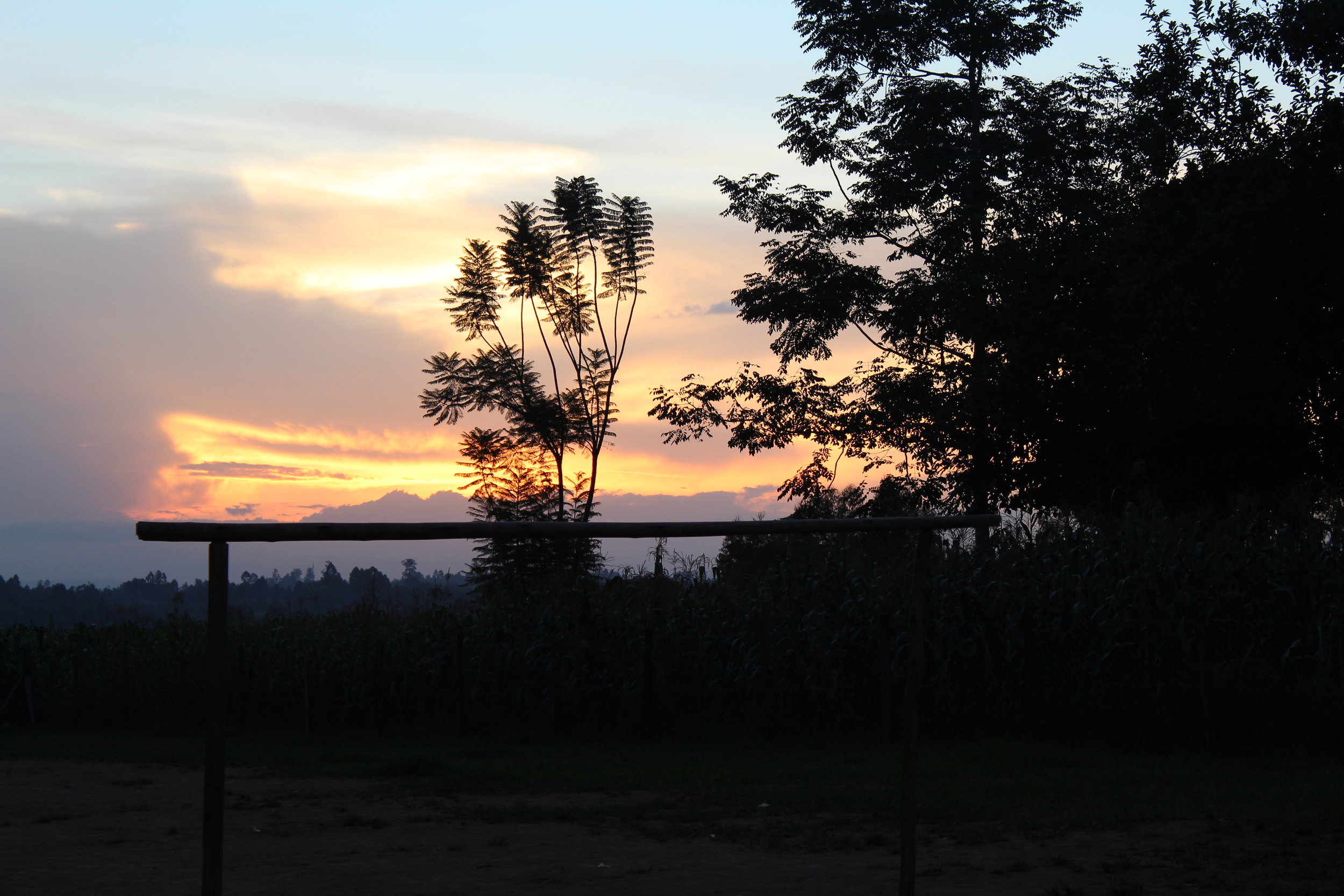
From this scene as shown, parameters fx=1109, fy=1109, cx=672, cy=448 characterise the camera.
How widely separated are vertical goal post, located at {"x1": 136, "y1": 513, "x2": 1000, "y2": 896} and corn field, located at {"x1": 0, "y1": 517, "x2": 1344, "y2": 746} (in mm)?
7934

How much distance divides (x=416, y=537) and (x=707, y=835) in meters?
4.80

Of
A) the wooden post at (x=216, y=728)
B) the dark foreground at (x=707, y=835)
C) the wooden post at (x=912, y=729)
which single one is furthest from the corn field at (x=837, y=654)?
the wooden post at (x=216, y=728)

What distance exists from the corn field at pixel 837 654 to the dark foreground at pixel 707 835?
135 centimetres

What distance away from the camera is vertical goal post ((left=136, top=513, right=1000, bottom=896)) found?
5109mm

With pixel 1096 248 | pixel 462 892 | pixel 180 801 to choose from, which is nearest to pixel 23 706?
pixel 180 801

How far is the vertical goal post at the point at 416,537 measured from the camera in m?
5.11

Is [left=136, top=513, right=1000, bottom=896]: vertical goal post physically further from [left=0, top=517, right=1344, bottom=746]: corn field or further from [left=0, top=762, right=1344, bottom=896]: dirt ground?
[left=0, top=517, right=1344, bottom=746]: corn field

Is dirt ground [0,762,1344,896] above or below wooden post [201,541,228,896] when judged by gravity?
below

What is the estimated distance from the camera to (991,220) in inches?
1041

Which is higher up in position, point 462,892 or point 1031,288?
point 1031,288

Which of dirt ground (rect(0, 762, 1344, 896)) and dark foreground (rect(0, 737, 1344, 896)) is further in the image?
dark foreground (rect(0, 737, 1344, 896))

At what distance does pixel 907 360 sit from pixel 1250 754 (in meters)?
17.1

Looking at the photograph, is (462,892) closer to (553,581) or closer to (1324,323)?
(553,581)

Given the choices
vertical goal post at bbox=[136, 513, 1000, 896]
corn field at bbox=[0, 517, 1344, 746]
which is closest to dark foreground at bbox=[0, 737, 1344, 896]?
corn field at bbox=[0, 517, 1344, 746]
